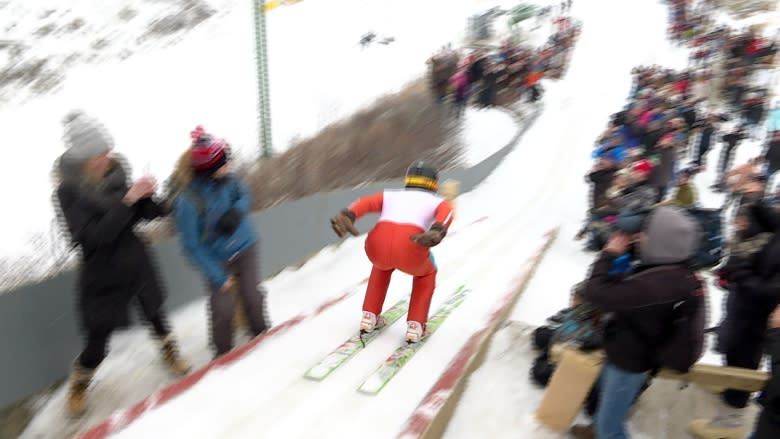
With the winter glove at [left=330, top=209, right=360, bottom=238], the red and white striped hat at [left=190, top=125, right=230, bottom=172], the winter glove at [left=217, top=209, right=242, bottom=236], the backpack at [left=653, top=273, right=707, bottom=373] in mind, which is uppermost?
the red and white striped hat at [left=190, top=125, right=230, bottom=172]

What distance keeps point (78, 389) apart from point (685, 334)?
318 centimetres

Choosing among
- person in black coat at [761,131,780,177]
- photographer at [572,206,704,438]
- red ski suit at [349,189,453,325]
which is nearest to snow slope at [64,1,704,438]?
red ski suit at [349,189,453,325]

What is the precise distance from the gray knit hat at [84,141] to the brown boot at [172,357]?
128 cm

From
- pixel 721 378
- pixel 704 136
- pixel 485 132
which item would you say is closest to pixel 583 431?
pixel 721 378

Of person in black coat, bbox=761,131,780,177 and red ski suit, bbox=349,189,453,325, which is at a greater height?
red ski suit, bbox=349,189,453,325

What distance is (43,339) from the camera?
129 inches

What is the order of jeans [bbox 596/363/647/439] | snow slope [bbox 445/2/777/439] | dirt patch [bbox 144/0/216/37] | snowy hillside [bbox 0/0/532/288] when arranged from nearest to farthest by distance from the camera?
jeans [bbox 596/363/647/439] < snow slope [bbox 445/2/777/439] < snowy hillside [bbox 0/0/532/288] < dirt patch [bbox 144/0/216/37]

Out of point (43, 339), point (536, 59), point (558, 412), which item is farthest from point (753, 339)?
point (536, 59)

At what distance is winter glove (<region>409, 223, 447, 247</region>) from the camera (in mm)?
3328

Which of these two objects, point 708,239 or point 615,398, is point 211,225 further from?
point 708,239

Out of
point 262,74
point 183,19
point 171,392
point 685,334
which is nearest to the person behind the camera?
point 685,334

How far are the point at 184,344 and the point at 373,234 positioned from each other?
1.72 metres

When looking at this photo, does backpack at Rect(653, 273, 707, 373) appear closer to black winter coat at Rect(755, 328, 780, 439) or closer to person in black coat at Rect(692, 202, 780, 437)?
black winter coat at Rect(755, 328, 780, 439)

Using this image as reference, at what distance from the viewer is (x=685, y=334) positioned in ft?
8.02
